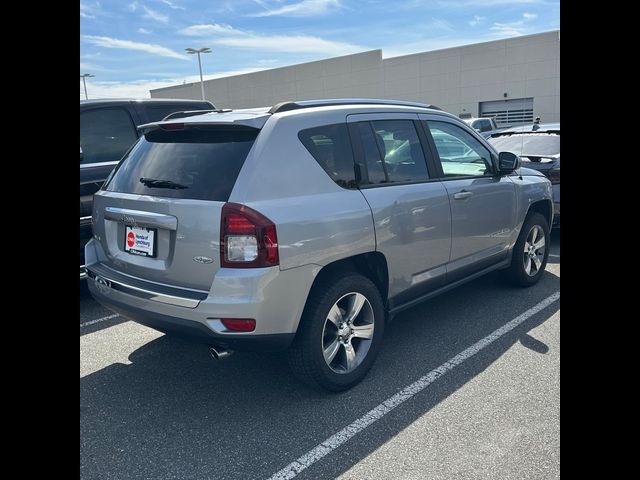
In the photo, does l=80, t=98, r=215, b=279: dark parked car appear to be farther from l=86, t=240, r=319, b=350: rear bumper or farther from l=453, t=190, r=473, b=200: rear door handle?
l=453, t=190, r=473, b=200: rear door handle

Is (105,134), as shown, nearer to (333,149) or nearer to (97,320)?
(97,320)

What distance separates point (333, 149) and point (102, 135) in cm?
322

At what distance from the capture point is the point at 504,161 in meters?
4.80

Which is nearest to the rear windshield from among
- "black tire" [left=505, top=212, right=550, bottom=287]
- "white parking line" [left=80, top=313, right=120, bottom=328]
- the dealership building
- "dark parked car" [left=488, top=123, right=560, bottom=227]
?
"white parking line" [left=80, top=313, right=120, bottom=328]

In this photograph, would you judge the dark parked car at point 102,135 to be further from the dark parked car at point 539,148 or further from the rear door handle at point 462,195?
the dark parked car at point 539,148

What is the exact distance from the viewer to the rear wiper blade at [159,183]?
319 cm

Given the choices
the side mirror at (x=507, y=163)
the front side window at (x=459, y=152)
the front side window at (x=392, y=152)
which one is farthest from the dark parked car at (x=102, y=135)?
the side mirror at (x=507, y=163)

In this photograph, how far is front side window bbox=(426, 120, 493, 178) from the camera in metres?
4.35

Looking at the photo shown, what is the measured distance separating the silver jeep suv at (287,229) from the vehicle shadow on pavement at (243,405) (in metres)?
0.30

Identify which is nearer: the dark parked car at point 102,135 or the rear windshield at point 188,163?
the rear windshield at point 188,163

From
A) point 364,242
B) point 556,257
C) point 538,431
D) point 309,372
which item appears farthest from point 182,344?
point 556,257

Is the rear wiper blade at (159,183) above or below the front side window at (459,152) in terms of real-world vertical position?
below

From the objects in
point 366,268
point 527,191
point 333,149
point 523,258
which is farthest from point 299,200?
point 523,258
